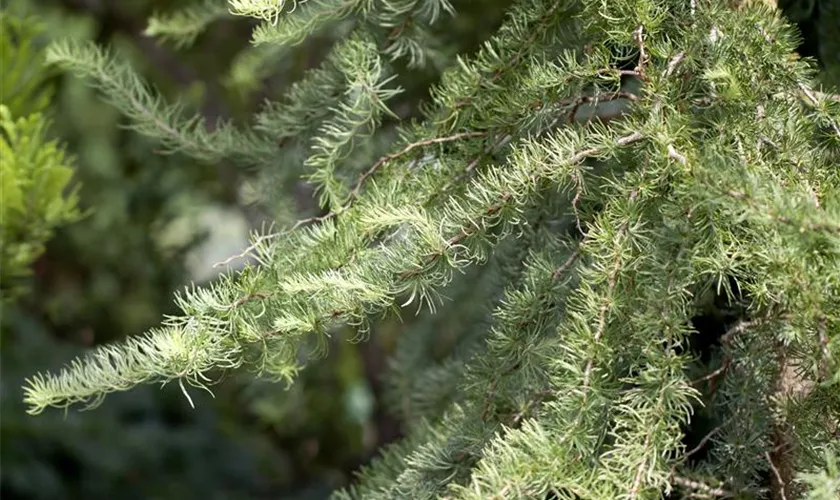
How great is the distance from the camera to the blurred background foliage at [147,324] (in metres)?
1.13

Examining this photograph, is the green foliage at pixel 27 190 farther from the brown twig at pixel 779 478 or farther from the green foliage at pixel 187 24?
the brown twig at pixel 779 478

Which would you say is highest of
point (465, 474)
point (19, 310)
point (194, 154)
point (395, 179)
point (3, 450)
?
point (19, 310)

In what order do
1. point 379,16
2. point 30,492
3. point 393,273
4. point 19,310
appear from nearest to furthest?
1. point 393,273
2. point 379,16
3. point 30,492
4. point 19,310

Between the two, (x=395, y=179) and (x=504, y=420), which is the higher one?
(x=395, y=179)

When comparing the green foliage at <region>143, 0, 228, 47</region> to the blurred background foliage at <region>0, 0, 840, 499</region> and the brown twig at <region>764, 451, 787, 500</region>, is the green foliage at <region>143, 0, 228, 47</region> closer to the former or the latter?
the blurred background foliage at <region>0, 0, 840, 499</region>

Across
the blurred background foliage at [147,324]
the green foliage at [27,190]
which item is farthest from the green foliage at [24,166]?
the blurred background foliage at [147,324]

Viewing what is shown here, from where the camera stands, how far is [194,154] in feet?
1.85

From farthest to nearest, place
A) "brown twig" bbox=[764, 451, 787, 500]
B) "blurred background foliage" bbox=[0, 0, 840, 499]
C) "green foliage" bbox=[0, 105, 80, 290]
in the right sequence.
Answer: "blurred background foliage" bbox=[0, 0, 840, 499] → "green foliage" bbox=[0, 105, 80, 290] → "brown twig" bbox=[764, 451, 787, 500]

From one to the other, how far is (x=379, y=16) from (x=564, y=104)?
0.42 ft

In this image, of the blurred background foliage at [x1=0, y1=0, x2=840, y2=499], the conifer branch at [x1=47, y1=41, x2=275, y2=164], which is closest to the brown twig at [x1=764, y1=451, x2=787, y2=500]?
the conifer branch at [x1=47, y1=41, x2=275, y2=164]

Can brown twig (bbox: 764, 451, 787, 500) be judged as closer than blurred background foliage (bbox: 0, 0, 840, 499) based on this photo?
Yes

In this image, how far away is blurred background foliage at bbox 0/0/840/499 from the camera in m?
1.13

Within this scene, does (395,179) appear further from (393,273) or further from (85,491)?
(85,491)

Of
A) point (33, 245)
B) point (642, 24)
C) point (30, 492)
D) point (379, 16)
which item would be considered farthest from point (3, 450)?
point (642, 24)
